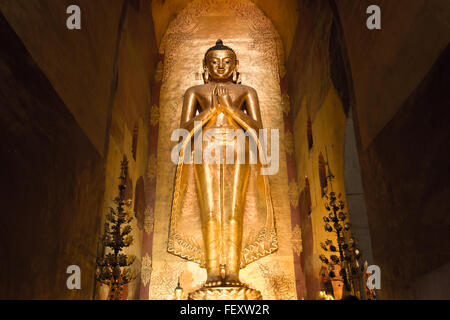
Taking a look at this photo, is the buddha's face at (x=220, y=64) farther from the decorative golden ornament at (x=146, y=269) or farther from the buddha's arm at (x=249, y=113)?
the decorative golden ornament at (x=146, y=269)

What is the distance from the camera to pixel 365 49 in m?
4.27

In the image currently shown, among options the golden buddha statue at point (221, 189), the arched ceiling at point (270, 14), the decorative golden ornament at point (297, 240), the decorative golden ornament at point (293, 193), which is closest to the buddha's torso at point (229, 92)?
the golden buddha statue at point (221, 189)

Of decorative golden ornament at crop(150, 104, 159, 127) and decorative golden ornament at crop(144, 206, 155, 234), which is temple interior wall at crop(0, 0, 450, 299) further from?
decorative golden ornament at crop(150, 104, 159, 127)

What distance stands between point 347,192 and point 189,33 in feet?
14.5

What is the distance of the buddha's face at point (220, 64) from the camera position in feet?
20.2

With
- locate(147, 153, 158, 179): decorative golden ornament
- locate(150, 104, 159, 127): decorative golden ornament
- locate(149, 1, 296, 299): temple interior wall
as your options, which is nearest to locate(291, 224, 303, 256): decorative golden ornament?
locate(149, 1, 296, 299): temple interior wall

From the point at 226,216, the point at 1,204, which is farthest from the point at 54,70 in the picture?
the point at 226,216

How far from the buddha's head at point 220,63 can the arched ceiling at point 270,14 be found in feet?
5.04

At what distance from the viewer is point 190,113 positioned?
19.4 ft

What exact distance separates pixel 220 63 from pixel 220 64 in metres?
0.01

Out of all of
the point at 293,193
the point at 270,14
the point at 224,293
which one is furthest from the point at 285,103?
the point at 224,293

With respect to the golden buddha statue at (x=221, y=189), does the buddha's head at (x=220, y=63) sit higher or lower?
higher

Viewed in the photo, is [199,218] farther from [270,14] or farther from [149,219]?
[270,14]

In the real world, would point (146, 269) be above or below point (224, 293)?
above
